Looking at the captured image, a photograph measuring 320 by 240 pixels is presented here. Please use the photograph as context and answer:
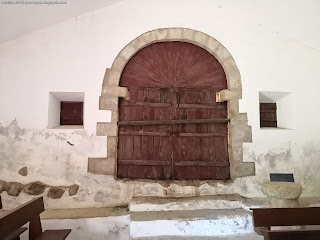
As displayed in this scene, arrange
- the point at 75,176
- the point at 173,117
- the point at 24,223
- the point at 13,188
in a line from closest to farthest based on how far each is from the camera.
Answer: the point at 24,223, the point at 13,188, the point at 75,176, the point at 173,117

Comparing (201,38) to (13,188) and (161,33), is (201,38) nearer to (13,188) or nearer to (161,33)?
(161,33)

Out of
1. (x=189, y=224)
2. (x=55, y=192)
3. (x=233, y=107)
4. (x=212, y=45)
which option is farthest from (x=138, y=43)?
(x=189, y=224)

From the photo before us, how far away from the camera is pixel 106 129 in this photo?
3225mm

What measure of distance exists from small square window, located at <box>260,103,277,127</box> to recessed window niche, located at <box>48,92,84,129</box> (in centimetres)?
271

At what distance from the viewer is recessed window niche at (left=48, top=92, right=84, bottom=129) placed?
11.1 ft

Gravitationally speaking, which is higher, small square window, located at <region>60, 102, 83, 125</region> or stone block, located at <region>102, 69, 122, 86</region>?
stone block, located at <region>102, 69, 122, 86</region>

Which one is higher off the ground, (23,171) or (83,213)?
(23,171)

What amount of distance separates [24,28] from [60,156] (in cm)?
172

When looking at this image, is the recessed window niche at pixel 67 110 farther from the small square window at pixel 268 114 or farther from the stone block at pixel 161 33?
the small square window at pixel 268 114

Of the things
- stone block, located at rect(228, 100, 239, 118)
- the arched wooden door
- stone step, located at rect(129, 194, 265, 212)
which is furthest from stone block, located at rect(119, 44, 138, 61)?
stone step, located at rect(129, 194, 265, 212)

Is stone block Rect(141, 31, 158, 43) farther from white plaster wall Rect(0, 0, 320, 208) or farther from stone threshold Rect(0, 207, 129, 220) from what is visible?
stone threshold Rect(0, 207, 129, 220)

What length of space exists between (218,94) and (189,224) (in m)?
1.83

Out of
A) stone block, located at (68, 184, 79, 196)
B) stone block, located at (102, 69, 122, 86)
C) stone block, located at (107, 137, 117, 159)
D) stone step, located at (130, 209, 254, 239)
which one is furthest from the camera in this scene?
stone block, located at (102, 69, 122, 86)

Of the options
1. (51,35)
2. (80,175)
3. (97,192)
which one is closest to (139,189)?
(97,192)
